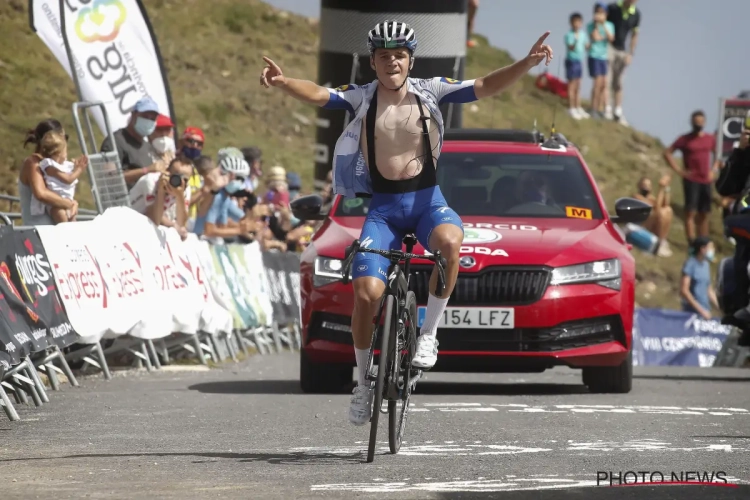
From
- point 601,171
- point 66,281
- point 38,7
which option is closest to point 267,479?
point 66,281

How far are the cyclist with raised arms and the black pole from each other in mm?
12796

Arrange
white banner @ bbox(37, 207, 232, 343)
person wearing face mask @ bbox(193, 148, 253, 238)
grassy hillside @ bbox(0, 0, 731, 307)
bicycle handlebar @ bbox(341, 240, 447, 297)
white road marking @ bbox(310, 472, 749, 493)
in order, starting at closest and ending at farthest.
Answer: white road marking @ bbox(310, 472, 749, 493) < bicycle handlebar @ bbox(341, 240, 447, 297) < white banner @ bbox(37, 207, 232, 343) < person wearing face mask @ bbox(193, 148, 253, 238) < grassy hillside @ bbox(0, 0, 731, 307)

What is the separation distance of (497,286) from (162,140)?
6.65 metres

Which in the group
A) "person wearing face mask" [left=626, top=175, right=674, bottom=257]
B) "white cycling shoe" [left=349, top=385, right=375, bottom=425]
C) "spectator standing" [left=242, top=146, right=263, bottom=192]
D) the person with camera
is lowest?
"person wearing face mask" [left=626, top=175, right=674, bottom=257]

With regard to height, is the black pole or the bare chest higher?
the bare chest

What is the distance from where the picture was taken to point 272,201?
24.3 m

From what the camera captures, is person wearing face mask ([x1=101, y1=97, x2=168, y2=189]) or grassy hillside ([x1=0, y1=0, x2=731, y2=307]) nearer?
person wearing face mask ([x1=101, y1=97, x2=168, y2=189])

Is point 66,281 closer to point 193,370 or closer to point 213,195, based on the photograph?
point 193,370

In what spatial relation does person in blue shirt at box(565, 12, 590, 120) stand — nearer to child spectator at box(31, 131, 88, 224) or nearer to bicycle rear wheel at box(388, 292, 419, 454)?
child spectator at box(31, 131, 88, 224)

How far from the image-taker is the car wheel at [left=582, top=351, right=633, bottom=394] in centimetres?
1314

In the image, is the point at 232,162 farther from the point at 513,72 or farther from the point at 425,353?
the point at 425,353

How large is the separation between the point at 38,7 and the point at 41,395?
730cm

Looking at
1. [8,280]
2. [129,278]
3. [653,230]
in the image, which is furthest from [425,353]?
[653,230]

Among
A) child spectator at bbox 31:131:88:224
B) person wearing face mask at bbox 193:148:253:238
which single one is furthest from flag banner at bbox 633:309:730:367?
child spectator at bbox 31:131:88:224
